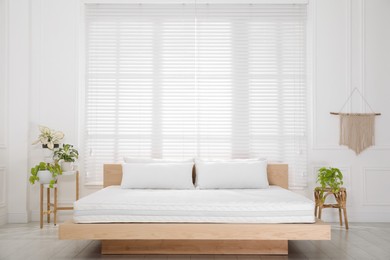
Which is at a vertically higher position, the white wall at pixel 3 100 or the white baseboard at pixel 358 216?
the white wall at pixel 3 100

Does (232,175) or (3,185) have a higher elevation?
(232,175)

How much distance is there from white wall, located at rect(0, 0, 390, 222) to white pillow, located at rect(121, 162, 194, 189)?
3.28ft

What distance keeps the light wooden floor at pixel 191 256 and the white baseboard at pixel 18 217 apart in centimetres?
35

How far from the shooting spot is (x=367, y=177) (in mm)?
6098

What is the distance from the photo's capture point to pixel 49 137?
5797mm

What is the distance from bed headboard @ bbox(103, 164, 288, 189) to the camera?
5859 mm

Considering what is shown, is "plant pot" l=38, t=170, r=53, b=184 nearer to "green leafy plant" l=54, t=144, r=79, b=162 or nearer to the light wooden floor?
"green leafy plant" l=54, t=144, r=79, b=162

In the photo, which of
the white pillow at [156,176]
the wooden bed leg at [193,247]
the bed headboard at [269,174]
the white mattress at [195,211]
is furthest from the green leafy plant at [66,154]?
the wooden bed leg at [193,247]

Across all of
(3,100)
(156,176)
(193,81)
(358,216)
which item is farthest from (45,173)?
(358,216)

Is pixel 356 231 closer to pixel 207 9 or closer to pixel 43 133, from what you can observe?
pixel 207 9

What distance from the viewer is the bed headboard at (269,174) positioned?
586cm

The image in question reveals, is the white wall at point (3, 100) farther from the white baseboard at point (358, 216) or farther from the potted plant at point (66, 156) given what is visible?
the white baseboard at point (358, 216)

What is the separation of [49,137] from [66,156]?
Result: 0.96ft

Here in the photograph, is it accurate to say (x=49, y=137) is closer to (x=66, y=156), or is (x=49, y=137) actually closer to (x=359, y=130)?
(x=66, y=156)
